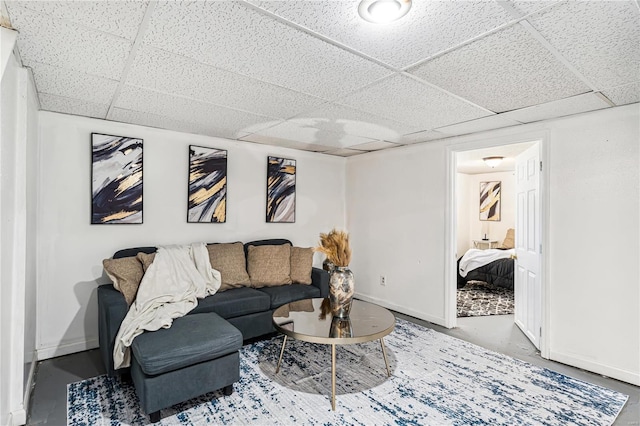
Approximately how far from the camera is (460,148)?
12.8ft

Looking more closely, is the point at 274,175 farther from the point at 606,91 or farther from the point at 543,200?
the point at 606,91

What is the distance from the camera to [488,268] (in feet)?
18.7

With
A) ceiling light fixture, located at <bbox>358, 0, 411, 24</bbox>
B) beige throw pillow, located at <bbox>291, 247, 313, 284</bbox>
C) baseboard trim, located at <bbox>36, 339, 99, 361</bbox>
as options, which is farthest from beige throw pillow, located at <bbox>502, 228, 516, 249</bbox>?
baseboard trim, located at <bbox>36, 339, 99, 361</bbox>

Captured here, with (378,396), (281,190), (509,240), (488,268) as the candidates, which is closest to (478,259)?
(488,268)

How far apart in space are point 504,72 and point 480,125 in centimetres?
136

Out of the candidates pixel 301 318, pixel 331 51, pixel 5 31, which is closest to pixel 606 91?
pixel 331 51

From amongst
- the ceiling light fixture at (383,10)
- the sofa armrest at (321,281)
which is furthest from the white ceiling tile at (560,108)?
the sofa armrest at (321,281)

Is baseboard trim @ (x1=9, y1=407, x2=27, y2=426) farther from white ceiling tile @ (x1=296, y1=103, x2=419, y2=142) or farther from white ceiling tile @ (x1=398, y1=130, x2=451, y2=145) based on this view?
white ceiling tile @ (x1=398, y1=130, x2=451, y2=145)

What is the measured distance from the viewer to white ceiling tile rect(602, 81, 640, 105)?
7.67ft

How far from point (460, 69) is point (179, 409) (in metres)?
2.82

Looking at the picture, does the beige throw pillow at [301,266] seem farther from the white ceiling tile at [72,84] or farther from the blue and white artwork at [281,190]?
the white ceiling tile at [72,84]

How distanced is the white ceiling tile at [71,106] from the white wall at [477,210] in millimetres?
7032

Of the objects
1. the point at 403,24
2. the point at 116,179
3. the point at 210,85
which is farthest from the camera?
the point at 116,179

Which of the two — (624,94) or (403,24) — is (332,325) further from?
(624,94)
